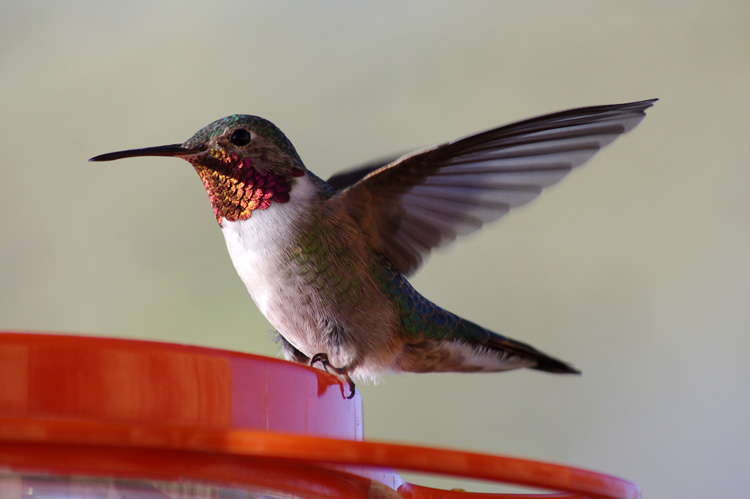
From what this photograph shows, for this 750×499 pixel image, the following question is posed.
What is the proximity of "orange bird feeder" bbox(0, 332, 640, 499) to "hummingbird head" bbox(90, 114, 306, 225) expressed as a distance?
74 centimetres

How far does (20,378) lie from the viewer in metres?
0.86

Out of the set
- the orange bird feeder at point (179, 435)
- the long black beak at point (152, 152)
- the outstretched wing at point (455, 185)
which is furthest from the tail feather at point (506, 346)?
the orange bird feeder at point (179, 435)

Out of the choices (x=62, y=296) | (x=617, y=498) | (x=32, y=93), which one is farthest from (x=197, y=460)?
(x=32, y=93)

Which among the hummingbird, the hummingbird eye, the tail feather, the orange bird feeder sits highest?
the hummingbird eye

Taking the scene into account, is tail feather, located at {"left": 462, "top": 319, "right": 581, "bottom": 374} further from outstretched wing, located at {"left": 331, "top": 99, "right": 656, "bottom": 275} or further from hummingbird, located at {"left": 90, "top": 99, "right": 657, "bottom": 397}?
outstretched wing, located at {"left": 331, "top": 99, "right": 656, "bottom": 275}

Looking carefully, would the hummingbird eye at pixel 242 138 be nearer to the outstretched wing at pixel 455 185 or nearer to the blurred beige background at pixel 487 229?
the outstretched wing at pixel 455 185

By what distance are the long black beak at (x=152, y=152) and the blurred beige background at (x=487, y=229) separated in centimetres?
167

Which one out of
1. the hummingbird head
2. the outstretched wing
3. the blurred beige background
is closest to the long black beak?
the hummingbird head

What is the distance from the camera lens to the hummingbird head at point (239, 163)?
173cm

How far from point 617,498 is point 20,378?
1.84 feet

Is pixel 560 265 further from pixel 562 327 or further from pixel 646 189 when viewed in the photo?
pixel 646 189

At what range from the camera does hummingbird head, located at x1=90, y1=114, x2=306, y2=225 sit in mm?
1729

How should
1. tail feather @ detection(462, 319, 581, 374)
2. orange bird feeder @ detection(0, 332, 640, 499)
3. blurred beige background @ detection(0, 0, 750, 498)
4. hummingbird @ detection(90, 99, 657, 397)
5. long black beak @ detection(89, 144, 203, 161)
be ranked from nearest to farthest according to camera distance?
1. orange bird feeder @ detection(0, 332, 640, 499)
2. long black beak @ detection(89, 144, 203, 161)
3. hummingbird @ detection(90, 99, 657, 397)
4. tail feather @ detection(462, 319, 581, 374)
5. blurred beige background @ detection(0, 0, 750, 498)

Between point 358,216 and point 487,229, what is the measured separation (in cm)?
182
